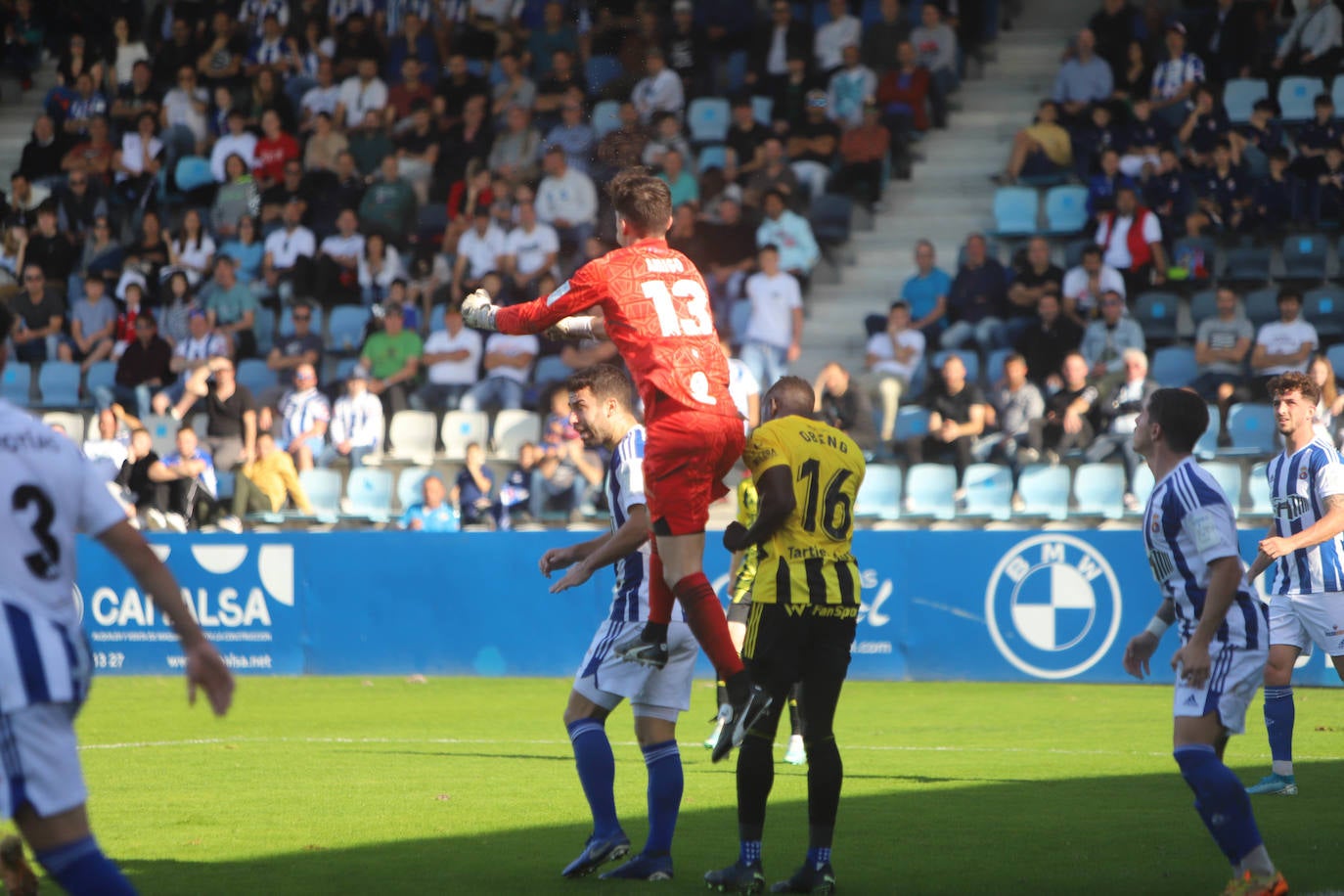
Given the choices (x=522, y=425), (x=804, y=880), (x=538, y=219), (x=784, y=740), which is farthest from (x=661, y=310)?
(x=538, y=219)

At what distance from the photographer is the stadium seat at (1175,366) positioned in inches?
708

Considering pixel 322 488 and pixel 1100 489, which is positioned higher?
pixel 1100 489

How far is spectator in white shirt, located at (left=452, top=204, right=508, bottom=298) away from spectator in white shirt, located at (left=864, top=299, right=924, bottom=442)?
4.80 metres

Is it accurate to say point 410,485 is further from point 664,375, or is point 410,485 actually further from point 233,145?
point 664,375

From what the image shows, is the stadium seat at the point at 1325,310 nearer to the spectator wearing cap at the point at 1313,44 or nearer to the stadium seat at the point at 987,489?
the spectator wearing cap at the point at 1313,44

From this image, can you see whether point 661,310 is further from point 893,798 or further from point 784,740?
point 784,740

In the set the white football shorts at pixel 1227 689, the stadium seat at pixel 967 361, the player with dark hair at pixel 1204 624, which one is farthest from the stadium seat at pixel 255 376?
the white football shorts at pixel 1227 689

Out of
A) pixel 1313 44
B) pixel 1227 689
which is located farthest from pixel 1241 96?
pixel 1227 689

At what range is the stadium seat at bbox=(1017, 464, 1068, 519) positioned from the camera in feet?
55.8

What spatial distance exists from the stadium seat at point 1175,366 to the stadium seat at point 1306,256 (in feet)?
5.58

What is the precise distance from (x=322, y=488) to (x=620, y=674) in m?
13.3

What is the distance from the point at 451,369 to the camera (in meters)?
20.7

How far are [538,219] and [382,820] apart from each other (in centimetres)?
1347

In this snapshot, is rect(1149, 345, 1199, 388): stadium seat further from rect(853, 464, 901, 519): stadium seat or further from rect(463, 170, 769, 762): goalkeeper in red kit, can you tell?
rect(463, 170, 769, 762): goalkeeper in red kit
